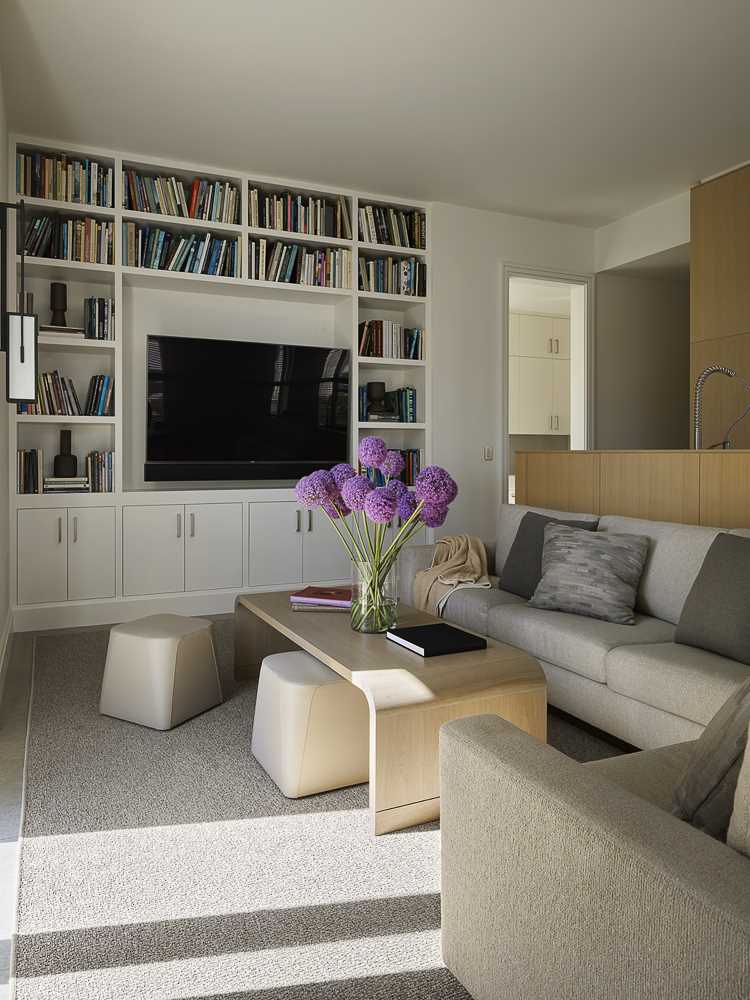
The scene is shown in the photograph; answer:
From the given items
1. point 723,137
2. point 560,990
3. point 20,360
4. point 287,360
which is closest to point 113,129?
point 287,360

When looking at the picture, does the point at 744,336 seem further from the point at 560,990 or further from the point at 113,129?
the point at 560,990

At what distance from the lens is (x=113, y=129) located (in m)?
4.29

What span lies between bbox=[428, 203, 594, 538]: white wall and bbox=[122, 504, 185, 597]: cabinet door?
75.9 inches

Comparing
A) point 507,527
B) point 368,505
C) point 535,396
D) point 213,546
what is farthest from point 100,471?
point 535,396

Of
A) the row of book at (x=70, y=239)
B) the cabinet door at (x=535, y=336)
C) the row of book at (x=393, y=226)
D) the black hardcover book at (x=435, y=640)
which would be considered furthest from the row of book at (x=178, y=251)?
the cabinet door at (x=535, y=336)

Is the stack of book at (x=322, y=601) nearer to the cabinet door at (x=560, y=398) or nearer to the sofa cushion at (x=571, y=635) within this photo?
the sofa cushion at (x=571, y=635)

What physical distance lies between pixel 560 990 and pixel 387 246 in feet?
16.3

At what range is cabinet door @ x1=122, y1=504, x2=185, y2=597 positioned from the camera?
15.4 ft

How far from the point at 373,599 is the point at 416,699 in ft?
1.82

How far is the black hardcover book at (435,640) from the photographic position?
90.0 inches

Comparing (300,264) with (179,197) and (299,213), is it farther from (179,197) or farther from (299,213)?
(179,197)

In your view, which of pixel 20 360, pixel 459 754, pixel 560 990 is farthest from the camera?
pixel 20 360

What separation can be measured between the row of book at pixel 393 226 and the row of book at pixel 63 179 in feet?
5.59

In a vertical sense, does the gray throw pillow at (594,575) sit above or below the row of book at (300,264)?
below
